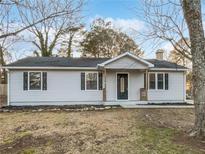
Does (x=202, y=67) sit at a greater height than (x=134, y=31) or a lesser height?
lesser

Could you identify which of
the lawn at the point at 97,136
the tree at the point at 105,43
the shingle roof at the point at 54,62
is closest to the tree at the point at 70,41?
the tree at the point at 105,43

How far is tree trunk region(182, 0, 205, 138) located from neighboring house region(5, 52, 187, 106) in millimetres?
10511

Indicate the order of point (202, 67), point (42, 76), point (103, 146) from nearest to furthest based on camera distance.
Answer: point (103, 146) → point (202, 67) → point (42, 76)

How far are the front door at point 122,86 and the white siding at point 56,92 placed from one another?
1.40m

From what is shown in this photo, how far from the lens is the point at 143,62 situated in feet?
65.7

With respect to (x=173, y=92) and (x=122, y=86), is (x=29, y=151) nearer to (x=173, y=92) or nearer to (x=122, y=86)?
(x=122, y=86)

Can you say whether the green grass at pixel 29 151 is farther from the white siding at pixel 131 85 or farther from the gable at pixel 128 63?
the white siding at pixel 131 85

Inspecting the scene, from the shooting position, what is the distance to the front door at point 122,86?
20812 mm

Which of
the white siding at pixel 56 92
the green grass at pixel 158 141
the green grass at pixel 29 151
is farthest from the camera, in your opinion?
the white siding at pixel 56 92

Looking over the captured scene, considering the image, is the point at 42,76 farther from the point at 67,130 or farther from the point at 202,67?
the point at 202,67

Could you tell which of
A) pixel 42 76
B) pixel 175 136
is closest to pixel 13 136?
pixel 175 136

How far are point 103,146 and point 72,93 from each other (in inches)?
453

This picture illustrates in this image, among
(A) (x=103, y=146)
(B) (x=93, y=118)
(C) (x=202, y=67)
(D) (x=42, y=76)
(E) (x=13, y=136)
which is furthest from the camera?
(D) (x=42, y=76)

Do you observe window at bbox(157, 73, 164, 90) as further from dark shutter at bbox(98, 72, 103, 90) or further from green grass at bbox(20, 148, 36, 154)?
green grass at bbox(20, 148, 36, 154)
